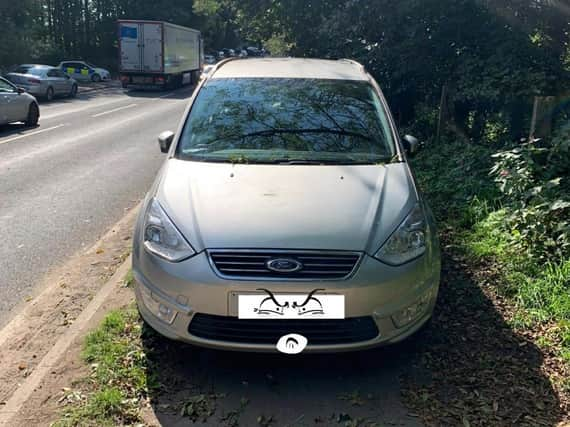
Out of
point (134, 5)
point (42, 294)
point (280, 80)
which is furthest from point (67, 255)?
point (134, 5)

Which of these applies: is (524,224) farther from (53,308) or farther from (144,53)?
(144,53)

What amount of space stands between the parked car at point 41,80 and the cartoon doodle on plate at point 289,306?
73.0 feet

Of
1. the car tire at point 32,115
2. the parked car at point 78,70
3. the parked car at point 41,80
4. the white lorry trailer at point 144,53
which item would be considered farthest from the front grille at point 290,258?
the parked car at point 78,70

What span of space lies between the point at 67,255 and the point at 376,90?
330 cm

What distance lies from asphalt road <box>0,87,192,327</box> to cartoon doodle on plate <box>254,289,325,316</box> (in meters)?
2.37

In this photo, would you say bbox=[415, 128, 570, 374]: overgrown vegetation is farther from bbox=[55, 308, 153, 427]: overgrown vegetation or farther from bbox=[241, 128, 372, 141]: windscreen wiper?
bbox=[55, 308, 153, 427]: overgrown vegetation

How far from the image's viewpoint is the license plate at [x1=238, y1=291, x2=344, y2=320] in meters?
3.12

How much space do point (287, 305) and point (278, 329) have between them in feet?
0.49

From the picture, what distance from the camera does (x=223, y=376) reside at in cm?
353

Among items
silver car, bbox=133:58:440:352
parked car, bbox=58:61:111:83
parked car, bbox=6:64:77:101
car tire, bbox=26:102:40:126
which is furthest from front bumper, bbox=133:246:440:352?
parked car, bbox=58:61:111:83

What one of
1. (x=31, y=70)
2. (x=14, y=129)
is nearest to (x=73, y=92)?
(x=31, y=70)

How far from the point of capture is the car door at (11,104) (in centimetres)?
1411

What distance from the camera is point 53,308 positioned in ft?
14.9

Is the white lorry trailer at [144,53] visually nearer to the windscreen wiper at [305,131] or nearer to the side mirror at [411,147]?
the side mirror at [411,147]
